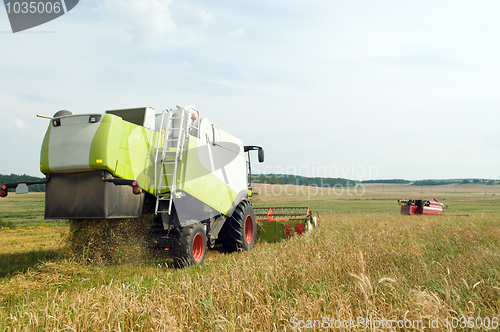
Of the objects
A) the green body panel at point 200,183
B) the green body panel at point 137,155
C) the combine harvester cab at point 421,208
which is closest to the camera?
the green body panel at point 137,155

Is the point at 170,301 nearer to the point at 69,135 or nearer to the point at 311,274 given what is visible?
the point at 311,274

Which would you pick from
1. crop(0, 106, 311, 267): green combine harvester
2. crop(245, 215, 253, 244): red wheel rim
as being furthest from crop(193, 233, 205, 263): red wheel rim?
crop(245, 215, 253, 244): red wheel rim

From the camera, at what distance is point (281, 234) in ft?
35.8

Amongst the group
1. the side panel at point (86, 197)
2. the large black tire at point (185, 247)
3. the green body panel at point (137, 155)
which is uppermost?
the green body panel at point (137, 155)

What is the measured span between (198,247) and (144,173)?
6.12ft

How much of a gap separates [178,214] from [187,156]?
1114 millimetres

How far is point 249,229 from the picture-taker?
32.7 ft

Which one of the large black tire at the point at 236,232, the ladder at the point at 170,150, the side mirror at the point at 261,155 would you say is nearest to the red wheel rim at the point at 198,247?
the ladder at the point at 170,150

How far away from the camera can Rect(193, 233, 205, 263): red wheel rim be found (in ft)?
23.4

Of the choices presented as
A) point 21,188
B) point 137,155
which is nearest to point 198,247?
point 137,155

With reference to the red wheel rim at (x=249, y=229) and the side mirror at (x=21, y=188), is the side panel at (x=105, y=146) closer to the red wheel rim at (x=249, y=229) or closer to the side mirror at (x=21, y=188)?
the side mirror at (x=21, y=188)

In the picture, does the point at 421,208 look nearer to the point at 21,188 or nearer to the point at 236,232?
the point at 236,232

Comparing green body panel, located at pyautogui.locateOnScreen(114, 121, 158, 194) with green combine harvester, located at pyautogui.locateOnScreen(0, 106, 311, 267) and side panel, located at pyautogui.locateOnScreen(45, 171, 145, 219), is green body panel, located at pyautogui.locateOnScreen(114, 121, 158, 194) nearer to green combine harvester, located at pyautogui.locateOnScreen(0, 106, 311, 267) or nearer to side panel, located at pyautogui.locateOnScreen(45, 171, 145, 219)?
green combine harvester, located at pyautogui.locateOnScreen(0, 106, 311, 267)

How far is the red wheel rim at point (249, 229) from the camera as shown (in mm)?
9836
